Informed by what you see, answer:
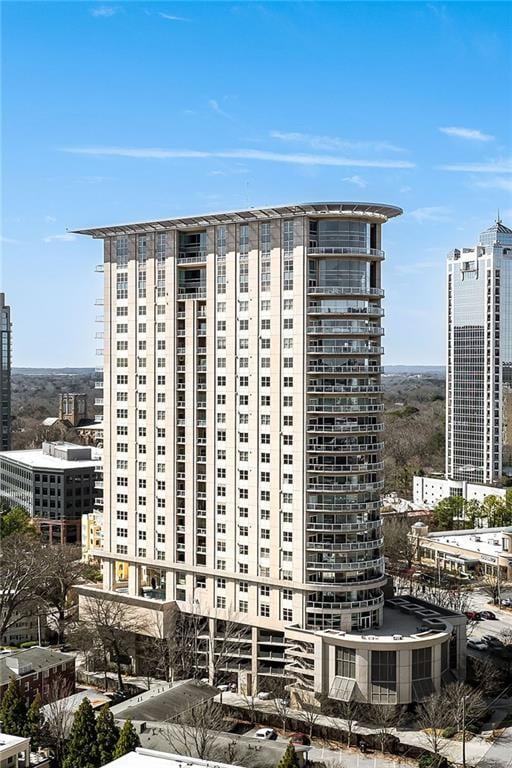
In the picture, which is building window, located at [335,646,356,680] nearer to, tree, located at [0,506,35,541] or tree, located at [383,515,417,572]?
tree, located at [383,515,417,572]

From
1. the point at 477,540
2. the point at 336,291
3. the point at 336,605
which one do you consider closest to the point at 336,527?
the point at 336,605

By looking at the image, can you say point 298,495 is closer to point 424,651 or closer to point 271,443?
point 271,443

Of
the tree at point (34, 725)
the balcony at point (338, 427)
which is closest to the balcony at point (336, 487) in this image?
the balcony at point (338, 427)

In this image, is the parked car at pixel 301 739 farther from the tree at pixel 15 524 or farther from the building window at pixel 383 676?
the tree at pixel 15 524

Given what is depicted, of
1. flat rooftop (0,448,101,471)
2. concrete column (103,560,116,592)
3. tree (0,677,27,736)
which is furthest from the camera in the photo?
flat rooftop (0,448,101,471)

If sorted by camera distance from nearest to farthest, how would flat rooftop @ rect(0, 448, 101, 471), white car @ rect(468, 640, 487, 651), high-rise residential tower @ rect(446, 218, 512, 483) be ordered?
white car @ rect(468, 640, 487, 651) → flat rooftop @ rect(0, 448, 101, 471) → high-rise residential tower @ rect(446, 218, 512, 483)

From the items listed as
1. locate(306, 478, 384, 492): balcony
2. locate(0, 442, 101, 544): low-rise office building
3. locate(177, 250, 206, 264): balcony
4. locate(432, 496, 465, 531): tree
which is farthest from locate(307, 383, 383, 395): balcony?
locate(432, 496, 465, 531): tree

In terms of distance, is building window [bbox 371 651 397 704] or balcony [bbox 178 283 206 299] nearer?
building window [bbox 371 651 397 704]
